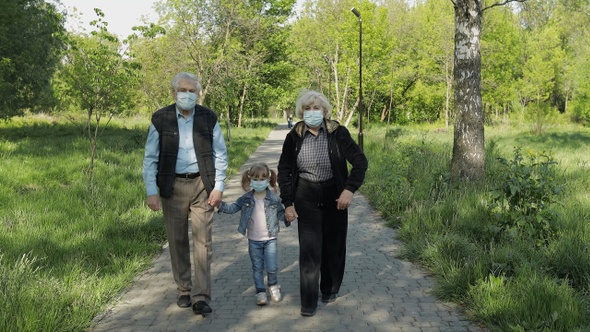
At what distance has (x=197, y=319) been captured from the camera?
424 cm

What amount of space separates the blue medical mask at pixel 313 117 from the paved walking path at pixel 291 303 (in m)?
1.61

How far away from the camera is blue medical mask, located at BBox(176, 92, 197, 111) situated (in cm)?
434

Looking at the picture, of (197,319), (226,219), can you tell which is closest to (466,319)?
(197,319)

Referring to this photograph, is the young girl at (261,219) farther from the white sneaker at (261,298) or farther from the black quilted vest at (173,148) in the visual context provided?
the black quilted vest at (173,148)

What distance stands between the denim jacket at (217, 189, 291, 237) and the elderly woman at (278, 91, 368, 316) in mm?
259

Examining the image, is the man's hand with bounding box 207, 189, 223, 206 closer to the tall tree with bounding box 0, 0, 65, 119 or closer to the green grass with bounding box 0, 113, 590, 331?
the green grass with bounding box 0, 113, 590, 331

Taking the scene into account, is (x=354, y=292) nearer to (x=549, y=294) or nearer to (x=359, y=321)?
(x=359, y=321)

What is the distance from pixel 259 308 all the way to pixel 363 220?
4220 millimetres

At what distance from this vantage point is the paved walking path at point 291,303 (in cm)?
409

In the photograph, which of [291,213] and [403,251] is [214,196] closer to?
[291,213]

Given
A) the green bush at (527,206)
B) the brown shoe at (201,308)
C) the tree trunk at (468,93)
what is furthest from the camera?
the tree trunk at (468,93)

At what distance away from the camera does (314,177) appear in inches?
175

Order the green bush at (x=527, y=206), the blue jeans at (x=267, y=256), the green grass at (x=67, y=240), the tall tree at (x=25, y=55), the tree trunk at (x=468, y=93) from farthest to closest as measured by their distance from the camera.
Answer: the tall tree at (x=25, y=55) < the tree trunk at (x=468, y=93) < the green bush at (x=527, y=206) < the blue jeans at (x=267, y=256) < the green grass at (x=67, y=240)

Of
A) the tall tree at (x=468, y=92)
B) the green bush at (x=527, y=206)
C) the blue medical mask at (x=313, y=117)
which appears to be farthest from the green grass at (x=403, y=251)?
the blue medical mask at (x=313, y=117)
